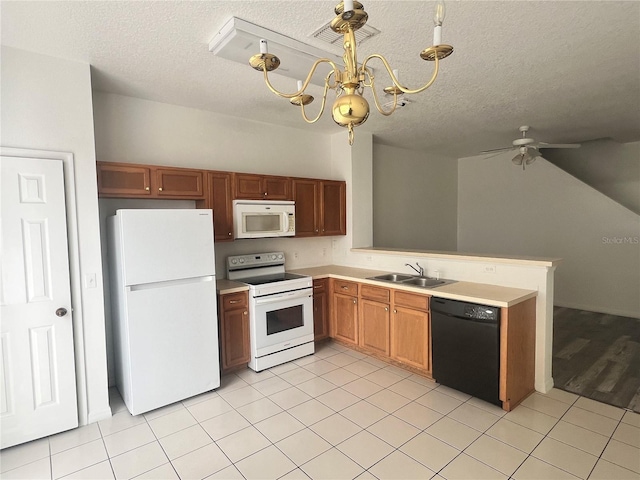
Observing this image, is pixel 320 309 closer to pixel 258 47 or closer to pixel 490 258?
pixel 490 258

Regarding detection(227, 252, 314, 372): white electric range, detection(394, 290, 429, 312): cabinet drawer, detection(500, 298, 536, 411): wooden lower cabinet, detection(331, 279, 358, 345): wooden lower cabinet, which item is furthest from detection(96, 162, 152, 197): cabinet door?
detection(500, 298, 536, 411): wooden lower cabinet

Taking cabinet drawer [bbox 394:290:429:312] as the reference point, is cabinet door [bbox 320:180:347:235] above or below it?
above

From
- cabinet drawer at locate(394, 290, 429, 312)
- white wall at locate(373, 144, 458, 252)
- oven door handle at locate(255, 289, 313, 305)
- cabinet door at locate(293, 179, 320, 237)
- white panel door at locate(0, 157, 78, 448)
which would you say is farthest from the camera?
white wall at locate(373, 144, 458, 252)

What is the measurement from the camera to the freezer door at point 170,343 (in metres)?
2.78

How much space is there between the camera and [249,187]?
12.6 feet

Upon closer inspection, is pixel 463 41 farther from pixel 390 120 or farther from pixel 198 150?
pixel 198 150

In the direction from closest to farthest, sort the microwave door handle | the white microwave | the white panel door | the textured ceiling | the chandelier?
the chandelier
the textured ceiling
the white panel door
the white microwave
the microwave door handle

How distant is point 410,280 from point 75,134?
132 inches

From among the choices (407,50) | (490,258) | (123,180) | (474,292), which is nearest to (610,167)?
(490,258)

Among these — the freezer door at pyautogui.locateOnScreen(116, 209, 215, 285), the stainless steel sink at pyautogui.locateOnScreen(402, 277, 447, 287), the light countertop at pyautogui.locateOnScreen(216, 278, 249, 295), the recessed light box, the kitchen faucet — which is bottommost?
the stainless steel sink at pyautogui.locateOnScreen(402, 277, 447, 287)

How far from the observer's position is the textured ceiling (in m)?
1.98

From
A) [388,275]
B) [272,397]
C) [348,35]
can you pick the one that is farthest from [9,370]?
[388,275]

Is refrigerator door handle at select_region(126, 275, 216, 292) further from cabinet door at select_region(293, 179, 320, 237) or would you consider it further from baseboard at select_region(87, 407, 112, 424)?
cabinet door at select_region(293, 179, 320, 237)

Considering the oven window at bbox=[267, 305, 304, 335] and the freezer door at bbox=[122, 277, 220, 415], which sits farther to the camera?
the oven window at bbox=[267, 305, 304, 335]
